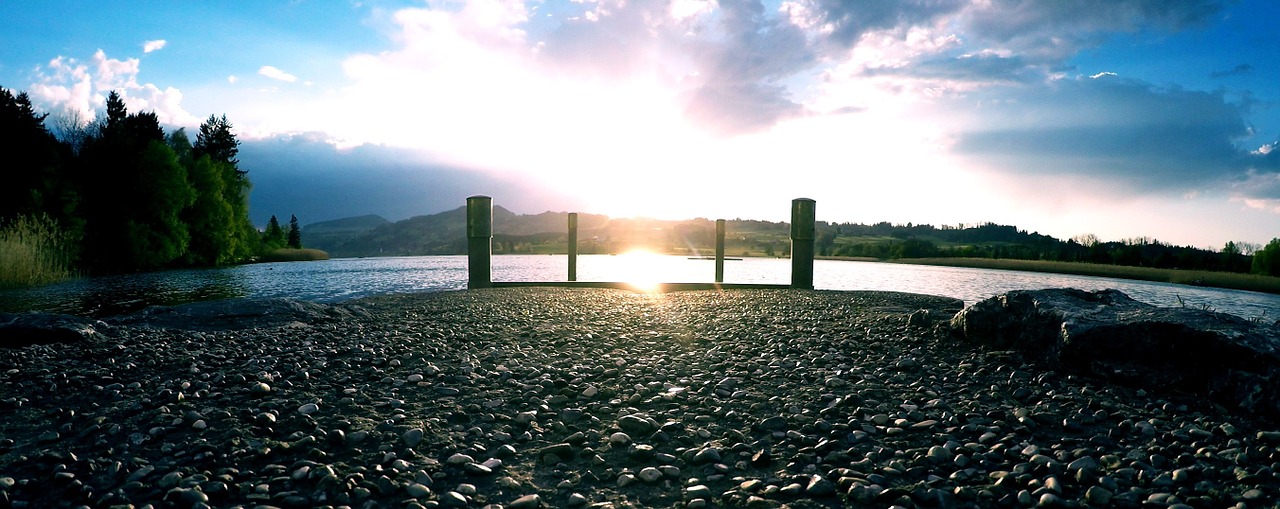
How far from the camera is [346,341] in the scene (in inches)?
309

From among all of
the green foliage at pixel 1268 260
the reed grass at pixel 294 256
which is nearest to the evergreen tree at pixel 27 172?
the reed grass at pixel 294 256

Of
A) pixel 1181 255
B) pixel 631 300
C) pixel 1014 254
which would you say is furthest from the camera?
pixel 1014 254

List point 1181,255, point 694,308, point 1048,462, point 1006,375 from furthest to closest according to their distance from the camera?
point 1181,255 < point 694,308 < point 1006,375 < point 1048,462

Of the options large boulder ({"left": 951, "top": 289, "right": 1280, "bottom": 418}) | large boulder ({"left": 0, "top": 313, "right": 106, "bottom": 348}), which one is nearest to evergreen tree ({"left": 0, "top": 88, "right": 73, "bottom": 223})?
large boulder ({"left": 0, "top": 313, "right": 106, "bottom": 348})

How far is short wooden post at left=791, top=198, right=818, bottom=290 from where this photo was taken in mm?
16844

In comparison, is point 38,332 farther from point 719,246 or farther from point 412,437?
point 719,246

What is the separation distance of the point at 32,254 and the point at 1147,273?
53.2m

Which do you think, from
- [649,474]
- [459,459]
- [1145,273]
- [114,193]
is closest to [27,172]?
[114,193]

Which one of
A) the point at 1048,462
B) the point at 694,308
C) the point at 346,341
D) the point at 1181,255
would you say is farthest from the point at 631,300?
the point at 1181,255

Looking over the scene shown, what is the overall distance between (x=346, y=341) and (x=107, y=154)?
119ft

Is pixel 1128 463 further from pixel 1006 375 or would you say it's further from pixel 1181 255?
pixel 1181 255

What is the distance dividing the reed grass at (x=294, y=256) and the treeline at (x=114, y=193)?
12641 millimetres

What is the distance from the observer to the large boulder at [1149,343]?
16.3 feet

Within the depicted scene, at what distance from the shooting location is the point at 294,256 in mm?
55438
